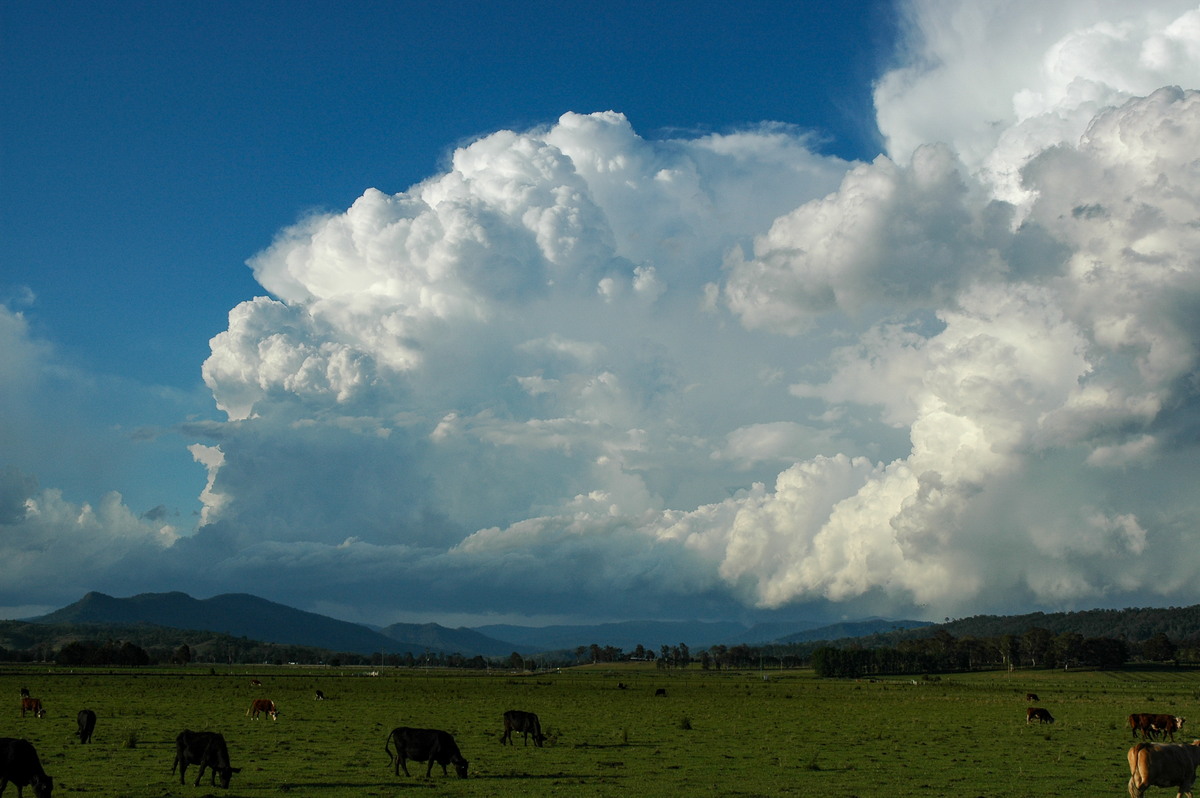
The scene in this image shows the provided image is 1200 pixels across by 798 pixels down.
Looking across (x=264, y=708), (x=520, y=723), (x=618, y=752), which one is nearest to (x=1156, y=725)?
(x=618, y=752)

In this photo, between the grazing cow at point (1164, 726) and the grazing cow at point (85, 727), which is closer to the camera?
the grazing cow at point (85, 727)

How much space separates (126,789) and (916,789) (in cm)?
2674

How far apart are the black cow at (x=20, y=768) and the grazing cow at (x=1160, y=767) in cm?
3321

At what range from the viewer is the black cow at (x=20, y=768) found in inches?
1012

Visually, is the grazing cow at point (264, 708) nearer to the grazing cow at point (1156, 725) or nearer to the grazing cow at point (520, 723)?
the grazing cow at point (520, 723)

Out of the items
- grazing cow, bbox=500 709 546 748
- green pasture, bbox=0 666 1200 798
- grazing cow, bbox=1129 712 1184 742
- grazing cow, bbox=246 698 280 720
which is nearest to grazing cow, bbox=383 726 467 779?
green pasture, bbox=0 666 1200 798

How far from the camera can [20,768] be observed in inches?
1026

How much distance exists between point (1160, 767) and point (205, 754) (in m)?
31.4

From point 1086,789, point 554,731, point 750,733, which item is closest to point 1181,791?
point 1086,789

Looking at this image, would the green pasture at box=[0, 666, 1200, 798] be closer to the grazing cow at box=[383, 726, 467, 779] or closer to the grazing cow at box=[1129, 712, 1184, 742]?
the grazing cow at box=[383, 726, 467, 779]

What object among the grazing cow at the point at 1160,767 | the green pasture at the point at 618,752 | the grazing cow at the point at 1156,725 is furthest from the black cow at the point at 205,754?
the grazing cow at the point at 1156,725

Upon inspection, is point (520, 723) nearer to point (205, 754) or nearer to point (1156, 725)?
point (205, 754)

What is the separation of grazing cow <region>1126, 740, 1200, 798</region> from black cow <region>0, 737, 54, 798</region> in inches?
1307

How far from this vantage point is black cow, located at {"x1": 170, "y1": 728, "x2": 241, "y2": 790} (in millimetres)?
29422
